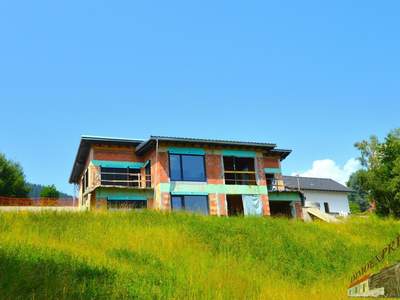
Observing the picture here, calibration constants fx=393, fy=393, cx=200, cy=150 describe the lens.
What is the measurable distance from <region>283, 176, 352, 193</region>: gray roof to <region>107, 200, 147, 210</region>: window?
26.3 metres

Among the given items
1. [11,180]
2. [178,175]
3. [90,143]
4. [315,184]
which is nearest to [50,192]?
[11,180]

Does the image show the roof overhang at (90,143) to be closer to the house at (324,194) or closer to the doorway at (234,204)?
the doorway at (234,204)

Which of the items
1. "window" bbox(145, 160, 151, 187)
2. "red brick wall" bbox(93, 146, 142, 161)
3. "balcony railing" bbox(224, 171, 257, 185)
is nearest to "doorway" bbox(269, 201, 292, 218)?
"balcony railing" bbox(224, 171, 257, 185)

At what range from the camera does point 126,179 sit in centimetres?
3125

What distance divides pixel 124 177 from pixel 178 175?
469 centimetres

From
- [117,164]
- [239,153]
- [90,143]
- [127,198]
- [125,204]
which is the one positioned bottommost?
[125,204]

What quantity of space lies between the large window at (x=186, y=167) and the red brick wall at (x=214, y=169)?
40 cm

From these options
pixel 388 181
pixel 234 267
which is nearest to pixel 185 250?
pixel 234 267

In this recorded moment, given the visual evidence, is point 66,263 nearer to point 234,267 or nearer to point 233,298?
point 233,298

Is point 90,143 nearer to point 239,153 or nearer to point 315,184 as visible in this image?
point 239,153

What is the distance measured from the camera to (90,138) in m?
29.8

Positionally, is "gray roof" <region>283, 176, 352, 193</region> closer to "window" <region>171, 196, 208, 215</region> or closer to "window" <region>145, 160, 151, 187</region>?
"window" <region>171, 196, 208, 215</region>

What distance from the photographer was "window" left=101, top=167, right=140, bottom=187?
100 ft

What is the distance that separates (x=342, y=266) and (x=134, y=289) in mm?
10836
